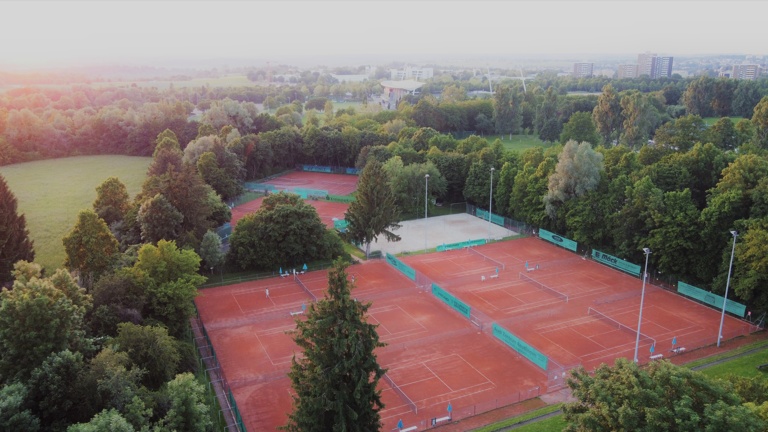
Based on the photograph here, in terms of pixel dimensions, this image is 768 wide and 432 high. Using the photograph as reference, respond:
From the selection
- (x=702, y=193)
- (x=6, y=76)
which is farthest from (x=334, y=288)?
(x=6, y=76)

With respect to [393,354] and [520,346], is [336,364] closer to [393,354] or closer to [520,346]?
[393,354]

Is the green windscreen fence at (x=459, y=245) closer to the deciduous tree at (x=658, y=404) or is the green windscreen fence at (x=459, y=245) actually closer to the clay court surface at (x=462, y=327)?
the clay court surface at (x=462, y=327)

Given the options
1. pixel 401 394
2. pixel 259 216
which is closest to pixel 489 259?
pixel 259 216

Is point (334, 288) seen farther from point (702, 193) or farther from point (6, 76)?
point (6, 76)

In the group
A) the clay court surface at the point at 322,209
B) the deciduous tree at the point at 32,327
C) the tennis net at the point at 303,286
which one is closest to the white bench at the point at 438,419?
the deciduous tree at the point at 32,327

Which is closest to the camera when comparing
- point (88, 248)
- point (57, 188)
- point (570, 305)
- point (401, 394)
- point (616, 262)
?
point (401, 394)

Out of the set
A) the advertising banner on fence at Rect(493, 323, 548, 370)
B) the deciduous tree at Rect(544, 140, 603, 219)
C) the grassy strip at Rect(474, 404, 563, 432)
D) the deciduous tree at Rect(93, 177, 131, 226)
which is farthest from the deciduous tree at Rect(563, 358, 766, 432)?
the deciduous tree at Rect(93, 177, 131, 226)
